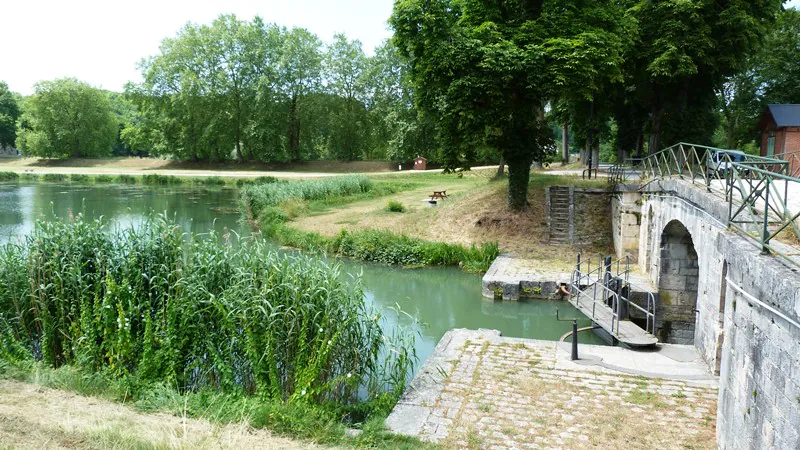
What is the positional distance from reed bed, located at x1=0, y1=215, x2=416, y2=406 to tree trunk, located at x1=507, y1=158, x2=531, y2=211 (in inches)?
544

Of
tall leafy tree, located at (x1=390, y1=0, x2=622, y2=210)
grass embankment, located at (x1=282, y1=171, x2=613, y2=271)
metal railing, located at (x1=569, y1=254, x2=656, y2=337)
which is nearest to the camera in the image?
metal railing, located at (x1=569, y1=254, x2=656, y2=337)

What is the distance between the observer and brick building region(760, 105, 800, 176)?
2538cm

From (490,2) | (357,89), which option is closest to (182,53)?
(357,89)

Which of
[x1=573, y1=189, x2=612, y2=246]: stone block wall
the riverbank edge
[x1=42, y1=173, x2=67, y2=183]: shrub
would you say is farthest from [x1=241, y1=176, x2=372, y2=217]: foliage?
[x1=42, y1=173, x2=67, y2=183]: shrub

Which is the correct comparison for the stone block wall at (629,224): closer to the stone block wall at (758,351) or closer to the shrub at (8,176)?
the stone block wall at (758,351)

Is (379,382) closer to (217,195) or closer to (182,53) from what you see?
(217,195)

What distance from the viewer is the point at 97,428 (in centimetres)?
586

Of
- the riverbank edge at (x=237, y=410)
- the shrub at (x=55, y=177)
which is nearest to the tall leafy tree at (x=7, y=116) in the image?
the shrub at (x=55, y=177)

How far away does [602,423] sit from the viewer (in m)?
7.73

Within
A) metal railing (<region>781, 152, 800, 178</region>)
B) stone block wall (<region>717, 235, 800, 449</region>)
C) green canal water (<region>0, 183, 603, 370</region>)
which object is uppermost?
metal railing (<region>781, 152, 800, 178</region>)

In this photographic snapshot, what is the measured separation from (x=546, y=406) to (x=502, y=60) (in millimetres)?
13288

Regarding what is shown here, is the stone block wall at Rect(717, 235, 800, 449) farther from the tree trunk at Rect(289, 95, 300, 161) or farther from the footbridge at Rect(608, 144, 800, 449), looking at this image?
the tree trunk at Rect(289, 95, 300, 161)

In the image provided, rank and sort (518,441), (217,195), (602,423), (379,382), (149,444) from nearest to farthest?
(149,444)
(518,441)
(602,423)
(379,382)
(217,195)

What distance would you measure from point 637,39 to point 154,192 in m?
33.3
